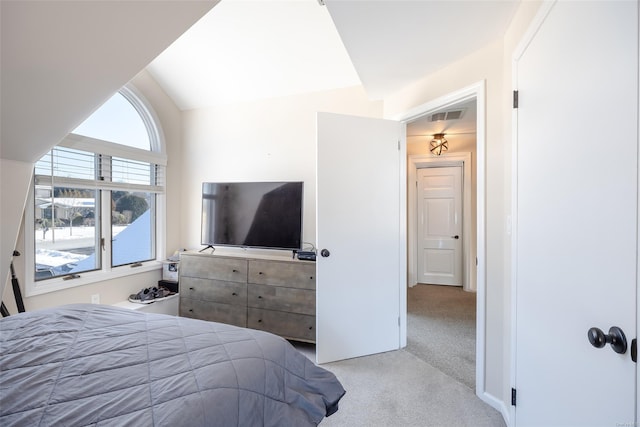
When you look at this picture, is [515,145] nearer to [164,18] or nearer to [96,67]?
[164,18]

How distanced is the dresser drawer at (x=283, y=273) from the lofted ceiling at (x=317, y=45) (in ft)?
5.88

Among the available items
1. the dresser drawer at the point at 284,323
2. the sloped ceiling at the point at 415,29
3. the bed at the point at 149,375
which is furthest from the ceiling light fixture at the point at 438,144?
the bed at the point at 149,375

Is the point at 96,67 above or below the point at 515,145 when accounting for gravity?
above

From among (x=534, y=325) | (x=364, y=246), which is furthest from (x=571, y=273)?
(x=364, y=246)

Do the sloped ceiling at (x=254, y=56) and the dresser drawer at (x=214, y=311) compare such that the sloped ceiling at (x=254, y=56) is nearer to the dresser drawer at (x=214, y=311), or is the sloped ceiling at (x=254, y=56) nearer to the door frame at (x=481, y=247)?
the door frame at (x=481, y=247)

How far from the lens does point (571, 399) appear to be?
938mm

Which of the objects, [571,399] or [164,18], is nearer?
[571,399]

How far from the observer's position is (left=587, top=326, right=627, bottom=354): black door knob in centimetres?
72

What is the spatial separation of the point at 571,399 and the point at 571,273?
45cm

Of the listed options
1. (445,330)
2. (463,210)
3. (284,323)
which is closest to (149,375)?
(284,323)

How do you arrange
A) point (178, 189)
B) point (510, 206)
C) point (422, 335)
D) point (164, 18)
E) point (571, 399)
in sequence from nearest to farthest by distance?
1. point (571, 399)
2. point (164, 18)
3. point (510, 206)
4. point (422, 335)
5. point (178, 189)

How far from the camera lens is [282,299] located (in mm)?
2512

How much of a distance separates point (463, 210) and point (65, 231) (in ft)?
17.2

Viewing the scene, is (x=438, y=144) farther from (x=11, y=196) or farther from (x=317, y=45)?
(x=11, y=196)
